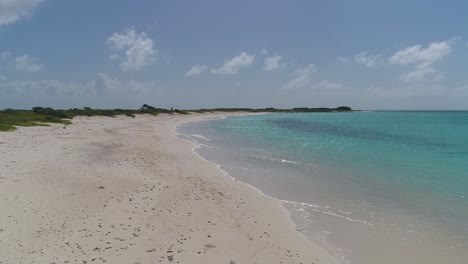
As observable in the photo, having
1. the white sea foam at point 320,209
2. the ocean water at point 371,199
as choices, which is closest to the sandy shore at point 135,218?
the white sea foam at point 320,209

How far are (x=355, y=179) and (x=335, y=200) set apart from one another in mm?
4703

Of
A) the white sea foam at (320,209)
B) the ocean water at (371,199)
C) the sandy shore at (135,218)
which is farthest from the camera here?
the white sea foam at (320,209)

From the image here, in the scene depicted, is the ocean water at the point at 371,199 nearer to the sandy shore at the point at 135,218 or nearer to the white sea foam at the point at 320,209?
the white sea foam at the point at 320,209

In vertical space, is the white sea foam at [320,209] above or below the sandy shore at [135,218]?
below

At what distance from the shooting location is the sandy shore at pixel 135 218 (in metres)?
7.68

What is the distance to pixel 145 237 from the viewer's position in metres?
8.50

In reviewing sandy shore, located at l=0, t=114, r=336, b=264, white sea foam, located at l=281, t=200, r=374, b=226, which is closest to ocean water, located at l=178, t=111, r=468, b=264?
white sea foam, located at l=281, t=200, r=374, b=226

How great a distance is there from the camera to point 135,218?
32.2ft

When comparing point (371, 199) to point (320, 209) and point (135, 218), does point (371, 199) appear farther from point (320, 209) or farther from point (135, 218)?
point (135, 218)

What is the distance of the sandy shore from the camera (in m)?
7.68

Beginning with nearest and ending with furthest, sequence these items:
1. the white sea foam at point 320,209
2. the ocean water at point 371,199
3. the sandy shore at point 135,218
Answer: the sandy shore at point 135,218
the ocean water at point 371,199
the white sea foam at point 320,209

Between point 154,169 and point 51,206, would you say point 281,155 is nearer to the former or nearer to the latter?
point 154,169

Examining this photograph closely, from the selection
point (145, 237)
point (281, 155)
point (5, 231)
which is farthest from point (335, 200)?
point (281, 155)

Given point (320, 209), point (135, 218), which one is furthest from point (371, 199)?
point (135, 218)
